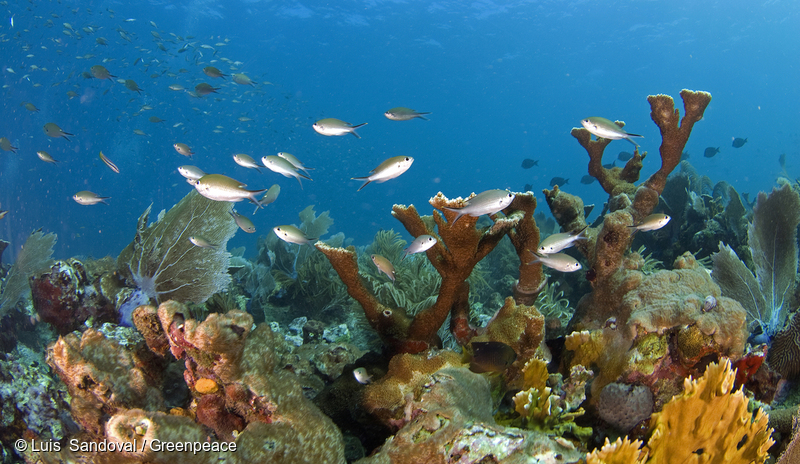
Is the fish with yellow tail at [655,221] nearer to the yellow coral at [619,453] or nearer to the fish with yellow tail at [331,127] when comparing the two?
the yellow coral at [619,453]

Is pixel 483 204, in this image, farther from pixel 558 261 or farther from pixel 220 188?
pixel 220 188

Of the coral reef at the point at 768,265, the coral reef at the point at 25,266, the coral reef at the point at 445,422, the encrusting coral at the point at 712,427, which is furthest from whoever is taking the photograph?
the coral reef at the point at 25,266

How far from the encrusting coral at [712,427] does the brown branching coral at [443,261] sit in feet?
4.68

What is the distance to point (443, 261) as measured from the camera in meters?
2.90

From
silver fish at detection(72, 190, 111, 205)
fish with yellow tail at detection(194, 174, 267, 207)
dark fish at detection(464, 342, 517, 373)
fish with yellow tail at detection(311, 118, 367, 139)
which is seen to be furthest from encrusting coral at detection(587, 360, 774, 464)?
silver fish at detection(72, 190, 111, 205)

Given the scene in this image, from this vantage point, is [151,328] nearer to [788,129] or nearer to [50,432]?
[50,432]

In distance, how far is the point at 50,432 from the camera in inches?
118

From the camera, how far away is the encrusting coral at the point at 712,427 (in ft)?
5.86

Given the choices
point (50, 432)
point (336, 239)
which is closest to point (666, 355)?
point (50, 432)

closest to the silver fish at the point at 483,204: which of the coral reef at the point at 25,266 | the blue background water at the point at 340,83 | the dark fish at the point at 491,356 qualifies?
the dark fish at the point at 491,356

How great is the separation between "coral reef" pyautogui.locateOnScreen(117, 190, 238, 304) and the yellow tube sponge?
4.76 meters

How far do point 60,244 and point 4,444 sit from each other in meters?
55.6

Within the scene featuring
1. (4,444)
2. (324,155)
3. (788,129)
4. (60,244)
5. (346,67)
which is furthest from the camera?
(788,129)

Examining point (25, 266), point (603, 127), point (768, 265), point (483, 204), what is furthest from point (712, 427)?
point (25, 266)
